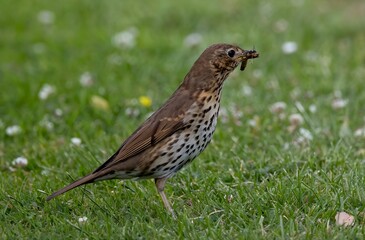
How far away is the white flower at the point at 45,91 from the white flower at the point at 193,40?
1.96m

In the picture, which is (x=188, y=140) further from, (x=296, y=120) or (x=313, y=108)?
(x=313, y=108)

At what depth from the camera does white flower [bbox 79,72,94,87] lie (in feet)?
30.8

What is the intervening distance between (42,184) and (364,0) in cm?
764

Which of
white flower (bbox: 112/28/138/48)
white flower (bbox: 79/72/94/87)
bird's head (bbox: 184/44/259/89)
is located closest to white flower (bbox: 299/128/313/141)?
bird's head (bbox: 184/44/259/89)

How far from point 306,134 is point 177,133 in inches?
73.3

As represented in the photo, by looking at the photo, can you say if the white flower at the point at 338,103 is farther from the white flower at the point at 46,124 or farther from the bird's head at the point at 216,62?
the white flower at the point at 46,124

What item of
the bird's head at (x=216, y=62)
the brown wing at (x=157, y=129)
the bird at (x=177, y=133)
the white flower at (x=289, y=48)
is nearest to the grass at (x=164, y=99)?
the white flower at (x=289, y=48)

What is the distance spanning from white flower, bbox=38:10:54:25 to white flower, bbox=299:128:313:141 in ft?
19.4

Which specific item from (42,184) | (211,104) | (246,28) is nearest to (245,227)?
(211,104)

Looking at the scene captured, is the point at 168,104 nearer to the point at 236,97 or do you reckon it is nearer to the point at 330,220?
the point at 330,220

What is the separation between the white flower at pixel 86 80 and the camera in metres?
9.38

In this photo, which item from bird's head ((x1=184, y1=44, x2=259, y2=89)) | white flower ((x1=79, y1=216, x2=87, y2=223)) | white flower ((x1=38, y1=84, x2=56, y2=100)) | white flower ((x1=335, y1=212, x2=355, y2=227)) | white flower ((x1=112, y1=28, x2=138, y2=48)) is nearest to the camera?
white flower ((x1=335, y1=212, x2=355, y2=227))

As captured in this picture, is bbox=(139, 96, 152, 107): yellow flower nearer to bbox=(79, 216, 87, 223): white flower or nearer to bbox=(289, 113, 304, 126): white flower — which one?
bbox=(289, 113, 304, 126): white flower

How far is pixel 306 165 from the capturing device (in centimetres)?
629
